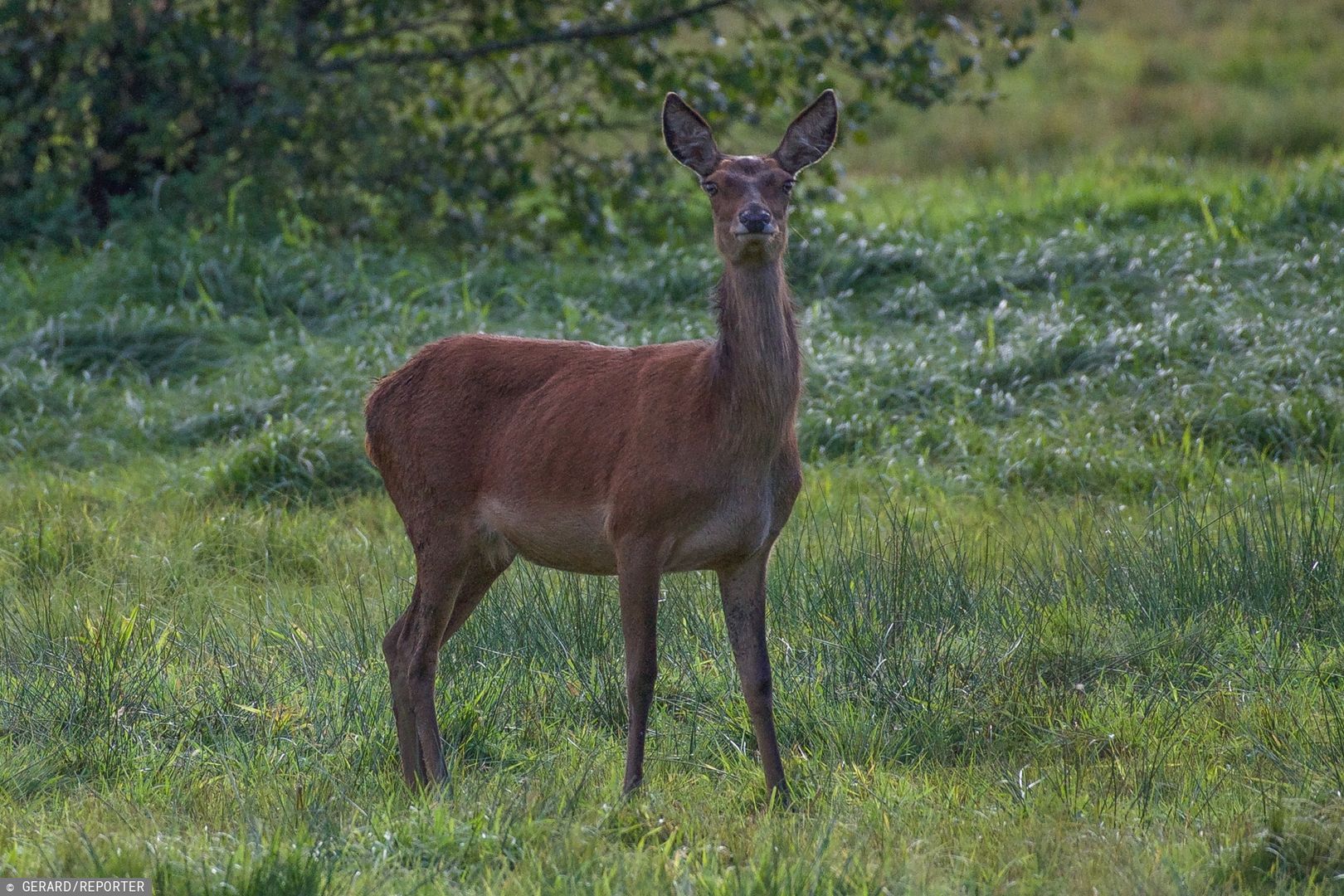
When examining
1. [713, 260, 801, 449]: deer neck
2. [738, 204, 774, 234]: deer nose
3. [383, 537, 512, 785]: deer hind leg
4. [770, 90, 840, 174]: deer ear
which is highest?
[770, 90, 840, 174]: deer ear

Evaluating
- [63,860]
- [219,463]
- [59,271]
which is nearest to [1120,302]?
[219,463]

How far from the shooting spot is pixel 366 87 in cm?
1104

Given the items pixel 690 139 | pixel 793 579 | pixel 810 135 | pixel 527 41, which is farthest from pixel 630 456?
pixel 527 41

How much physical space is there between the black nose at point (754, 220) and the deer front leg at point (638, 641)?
907mm

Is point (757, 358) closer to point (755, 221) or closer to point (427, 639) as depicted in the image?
point (755, 221)

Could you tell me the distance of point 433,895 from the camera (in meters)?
3.80

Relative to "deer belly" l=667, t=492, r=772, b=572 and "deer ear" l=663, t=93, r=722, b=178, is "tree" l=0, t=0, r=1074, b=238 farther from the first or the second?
"deer belly" l=667, t=492, r=772, b=572

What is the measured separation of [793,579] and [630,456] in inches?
62.0

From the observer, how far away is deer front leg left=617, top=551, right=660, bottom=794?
457 centimetres

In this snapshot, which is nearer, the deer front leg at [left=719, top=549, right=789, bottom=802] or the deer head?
the deer head

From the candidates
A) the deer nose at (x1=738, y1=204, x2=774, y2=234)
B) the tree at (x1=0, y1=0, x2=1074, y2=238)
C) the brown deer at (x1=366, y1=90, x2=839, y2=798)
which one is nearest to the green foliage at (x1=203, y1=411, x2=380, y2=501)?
the brown deer at (x1=366, y1=90, x2=839, y2=798)

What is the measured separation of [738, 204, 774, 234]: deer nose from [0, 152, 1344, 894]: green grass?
1523mm

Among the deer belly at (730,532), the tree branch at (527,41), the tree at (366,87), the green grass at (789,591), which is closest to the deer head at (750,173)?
the deer belly at (730,532)

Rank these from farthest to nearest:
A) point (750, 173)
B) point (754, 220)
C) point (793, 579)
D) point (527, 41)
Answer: point (527, 41) < point (793, 579) < point (750, 173) < point (754, 220)
